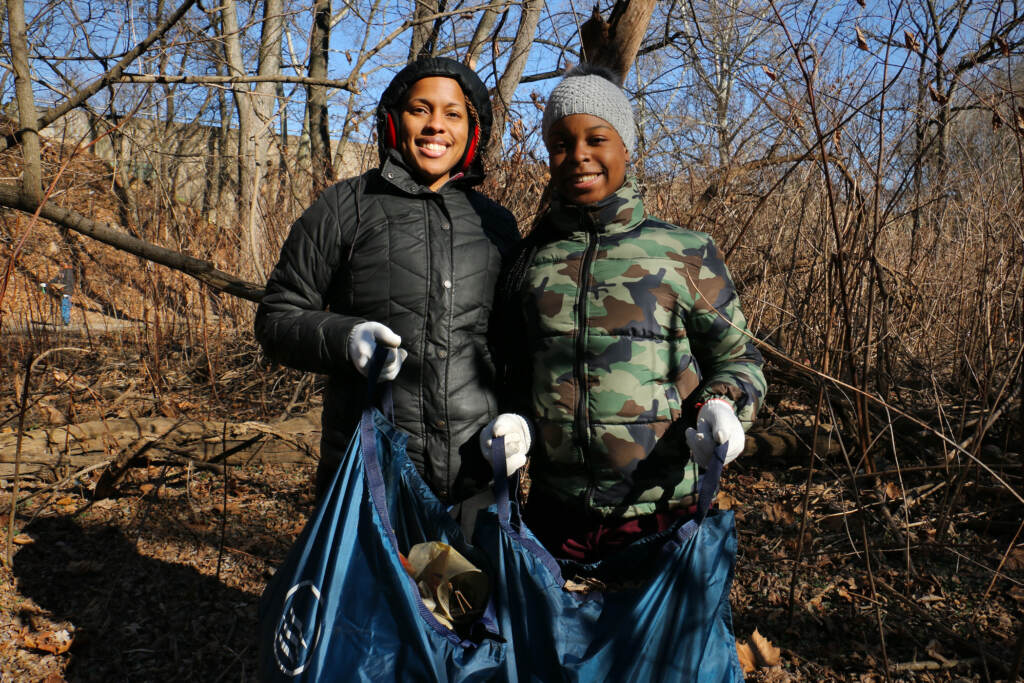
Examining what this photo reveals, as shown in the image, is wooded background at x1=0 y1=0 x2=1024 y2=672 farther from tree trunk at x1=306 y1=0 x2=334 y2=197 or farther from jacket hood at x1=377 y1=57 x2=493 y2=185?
tree trunk at x1=306 y1=0 x2=334 y2=197

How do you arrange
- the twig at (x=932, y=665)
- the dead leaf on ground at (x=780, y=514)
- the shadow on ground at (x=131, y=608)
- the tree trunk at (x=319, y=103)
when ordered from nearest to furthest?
the twig at (x=932, y=665) → the shadow on ground at (x=131, y=608) → the dead leaf on ground at (x=780, y=514) → the tree trunk at (x=319, y=103)

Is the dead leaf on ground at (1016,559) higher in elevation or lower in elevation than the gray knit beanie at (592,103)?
lower

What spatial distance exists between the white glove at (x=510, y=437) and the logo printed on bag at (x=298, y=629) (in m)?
0.50

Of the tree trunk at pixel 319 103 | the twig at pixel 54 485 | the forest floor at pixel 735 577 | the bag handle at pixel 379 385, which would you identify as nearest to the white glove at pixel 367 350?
the bag handle at pixel 379 385

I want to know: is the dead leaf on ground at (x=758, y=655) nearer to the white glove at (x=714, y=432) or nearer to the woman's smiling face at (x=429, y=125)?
the white glove at (x=714, y=432)

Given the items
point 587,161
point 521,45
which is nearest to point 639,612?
point 587,161

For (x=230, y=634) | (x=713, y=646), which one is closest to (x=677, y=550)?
(x=713, y=646)

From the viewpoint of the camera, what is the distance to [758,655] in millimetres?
2445

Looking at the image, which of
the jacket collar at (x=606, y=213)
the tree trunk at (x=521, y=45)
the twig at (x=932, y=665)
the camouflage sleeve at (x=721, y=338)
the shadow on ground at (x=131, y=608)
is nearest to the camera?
the camouflage sleeve at (x=721, y=338)

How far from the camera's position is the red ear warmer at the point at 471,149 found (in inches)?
78.7

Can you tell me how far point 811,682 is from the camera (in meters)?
2.38

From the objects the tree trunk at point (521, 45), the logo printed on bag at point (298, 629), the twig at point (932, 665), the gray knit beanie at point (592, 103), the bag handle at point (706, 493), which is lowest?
the twig at point (932, 665)

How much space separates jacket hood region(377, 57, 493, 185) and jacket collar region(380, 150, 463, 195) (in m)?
0.05

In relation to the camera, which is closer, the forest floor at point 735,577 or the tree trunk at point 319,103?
the forest floor at point 735,577
